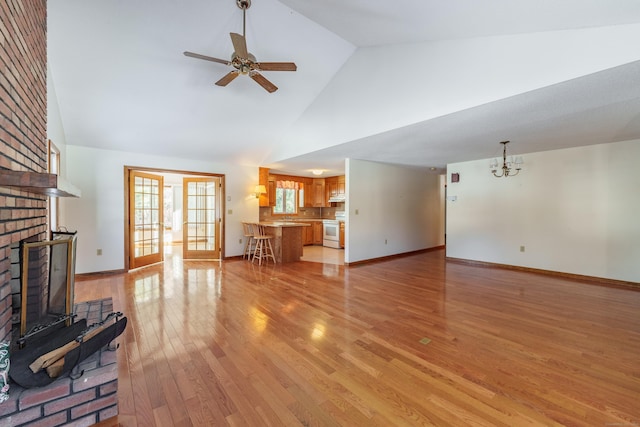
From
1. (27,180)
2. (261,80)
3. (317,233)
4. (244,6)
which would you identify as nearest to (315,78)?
(261,80)

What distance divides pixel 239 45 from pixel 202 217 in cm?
456

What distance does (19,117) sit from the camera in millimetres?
1695

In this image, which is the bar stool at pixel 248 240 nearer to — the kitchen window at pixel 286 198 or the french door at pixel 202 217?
the french door at pixel 202 217

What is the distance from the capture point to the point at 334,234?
26.7 feet

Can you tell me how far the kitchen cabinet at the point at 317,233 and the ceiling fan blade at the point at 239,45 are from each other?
6.35 meters

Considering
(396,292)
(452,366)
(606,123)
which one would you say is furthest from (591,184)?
(452,366)

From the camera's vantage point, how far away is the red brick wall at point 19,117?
1450 mm

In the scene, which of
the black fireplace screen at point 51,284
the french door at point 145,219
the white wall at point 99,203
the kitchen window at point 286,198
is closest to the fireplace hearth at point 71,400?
the black fireplace screen at point 51,284

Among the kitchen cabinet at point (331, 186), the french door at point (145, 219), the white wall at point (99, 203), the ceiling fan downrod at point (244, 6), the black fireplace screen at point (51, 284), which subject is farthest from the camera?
the kitchen cabinet at point (331, 186)

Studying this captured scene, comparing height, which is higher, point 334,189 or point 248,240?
point 334,189

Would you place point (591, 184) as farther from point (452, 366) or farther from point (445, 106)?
point (452, 366)

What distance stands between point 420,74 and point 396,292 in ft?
9.43

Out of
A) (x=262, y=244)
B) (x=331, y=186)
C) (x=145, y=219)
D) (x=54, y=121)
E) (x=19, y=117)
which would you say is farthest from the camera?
(x=331, y=186)

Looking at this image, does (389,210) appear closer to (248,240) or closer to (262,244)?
(262,244)
